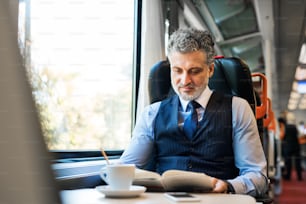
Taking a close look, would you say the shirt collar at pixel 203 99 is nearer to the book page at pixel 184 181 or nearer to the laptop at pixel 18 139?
the book page at pixel 184 181

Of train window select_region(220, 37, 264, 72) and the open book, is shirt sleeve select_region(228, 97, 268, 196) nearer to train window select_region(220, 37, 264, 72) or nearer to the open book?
the open book

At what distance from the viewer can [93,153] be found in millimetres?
1453

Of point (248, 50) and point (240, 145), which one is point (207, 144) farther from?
point (248, 50)

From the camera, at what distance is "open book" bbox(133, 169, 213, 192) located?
783 millimetres

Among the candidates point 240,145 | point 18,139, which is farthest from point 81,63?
point 18,139

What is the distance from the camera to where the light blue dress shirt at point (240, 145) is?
3.50ft

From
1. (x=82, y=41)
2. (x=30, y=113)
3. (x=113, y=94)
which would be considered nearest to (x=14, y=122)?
(x=30, y=113)

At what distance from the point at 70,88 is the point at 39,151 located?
1092 millimetres

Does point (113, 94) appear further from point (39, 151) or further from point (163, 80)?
point (39, 151)

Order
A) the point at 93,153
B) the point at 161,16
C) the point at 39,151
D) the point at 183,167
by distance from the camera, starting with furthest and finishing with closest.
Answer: the point at 161,16, the point at 93,153, the point at 183,167, the point at 39,151

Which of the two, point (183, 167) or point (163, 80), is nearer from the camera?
point (183, 167)

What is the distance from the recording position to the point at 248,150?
113 cm

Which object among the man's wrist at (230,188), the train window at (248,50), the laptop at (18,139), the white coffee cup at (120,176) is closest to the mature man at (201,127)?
the man's wrist at (230,188)

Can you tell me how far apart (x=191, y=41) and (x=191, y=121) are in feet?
0.71
